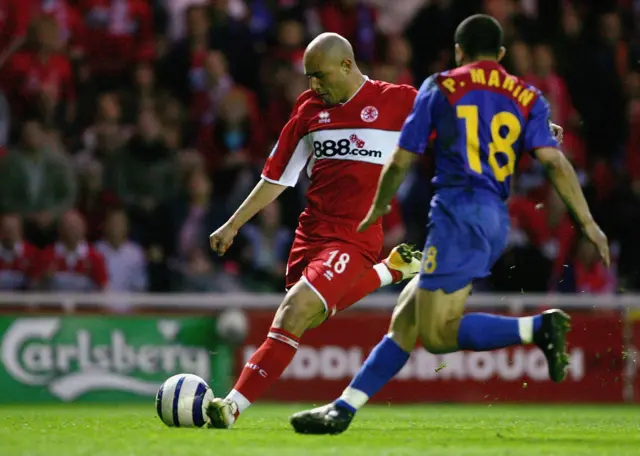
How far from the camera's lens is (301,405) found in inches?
518

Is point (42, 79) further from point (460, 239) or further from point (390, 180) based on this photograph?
→ point (460, 239)

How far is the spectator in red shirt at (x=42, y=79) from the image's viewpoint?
1483 cm

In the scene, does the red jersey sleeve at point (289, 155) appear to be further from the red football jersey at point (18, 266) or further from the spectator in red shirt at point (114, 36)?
the spectator in red shirt at point (114, 36)

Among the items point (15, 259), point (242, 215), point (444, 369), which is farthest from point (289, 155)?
point (15, 259)

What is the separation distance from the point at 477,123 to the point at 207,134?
27.8 feet

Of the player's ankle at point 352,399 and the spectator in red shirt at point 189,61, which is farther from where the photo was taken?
the spectator in red shirt at point 189,61

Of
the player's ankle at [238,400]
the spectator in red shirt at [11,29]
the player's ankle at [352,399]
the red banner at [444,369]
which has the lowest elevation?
the red banner at [444,369]

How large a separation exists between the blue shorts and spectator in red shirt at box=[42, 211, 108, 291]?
7132 mm

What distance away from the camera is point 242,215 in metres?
8.69

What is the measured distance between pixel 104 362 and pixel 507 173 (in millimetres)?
7044

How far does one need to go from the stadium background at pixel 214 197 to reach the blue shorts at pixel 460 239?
5.54 metres

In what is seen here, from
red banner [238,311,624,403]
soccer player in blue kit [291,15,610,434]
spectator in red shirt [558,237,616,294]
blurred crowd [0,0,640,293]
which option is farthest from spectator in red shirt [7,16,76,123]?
soccer player in blue kit [291,15,610,434]

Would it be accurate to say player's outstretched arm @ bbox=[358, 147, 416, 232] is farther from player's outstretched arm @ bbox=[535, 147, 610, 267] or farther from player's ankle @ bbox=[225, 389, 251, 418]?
player's ankle @ bbox=[225, 389, 251, 418]

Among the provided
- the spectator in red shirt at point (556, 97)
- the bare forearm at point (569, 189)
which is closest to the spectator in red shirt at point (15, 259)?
the spectator in red shirt at point (556, 97)
